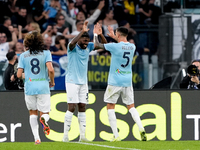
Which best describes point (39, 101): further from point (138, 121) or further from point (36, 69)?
point (138, 121)

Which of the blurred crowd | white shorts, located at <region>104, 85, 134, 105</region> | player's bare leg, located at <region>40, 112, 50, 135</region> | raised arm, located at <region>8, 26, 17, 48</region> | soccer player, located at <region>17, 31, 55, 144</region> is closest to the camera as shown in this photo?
player's bare leg, located at <region>40, 112, 50, 135</region>

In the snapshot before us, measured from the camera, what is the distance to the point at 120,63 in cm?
915

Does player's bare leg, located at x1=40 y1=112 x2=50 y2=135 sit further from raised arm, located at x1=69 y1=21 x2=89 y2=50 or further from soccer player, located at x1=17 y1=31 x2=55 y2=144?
raised arm, located at x1=69 y1=21 x2=89 y2=50

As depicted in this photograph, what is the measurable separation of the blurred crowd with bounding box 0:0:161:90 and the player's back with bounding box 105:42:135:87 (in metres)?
5.58

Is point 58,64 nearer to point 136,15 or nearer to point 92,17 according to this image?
point 92,17

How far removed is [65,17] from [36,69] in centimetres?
822

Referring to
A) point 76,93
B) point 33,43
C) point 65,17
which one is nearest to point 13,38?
point 65,17

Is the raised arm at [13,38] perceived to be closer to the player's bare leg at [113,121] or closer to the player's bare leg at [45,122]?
the player's bare leg at [113,121]

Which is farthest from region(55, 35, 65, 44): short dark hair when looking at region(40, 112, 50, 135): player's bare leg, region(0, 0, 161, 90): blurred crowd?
region(40, 112, 50, 135): player's bare leg

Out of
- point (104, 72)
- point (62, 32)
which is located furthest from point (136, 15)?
point (104, 72)

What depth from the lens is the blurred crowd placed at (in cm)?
1515

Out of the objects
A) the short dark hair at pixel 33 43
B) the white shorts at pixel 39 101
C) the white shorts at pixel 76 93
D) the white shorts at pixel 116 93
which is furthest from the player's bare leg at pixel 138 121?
the short dark hair at pixel 33 43

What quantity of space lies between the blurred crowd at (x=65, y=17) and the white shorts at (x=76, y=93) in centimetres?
558

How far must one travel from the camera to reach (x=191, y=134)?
36.0ft
